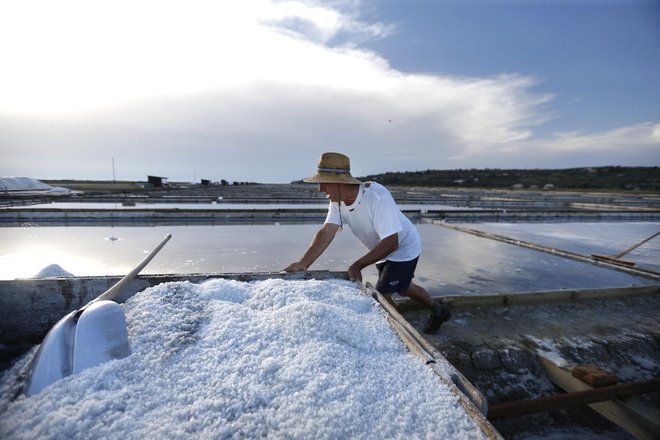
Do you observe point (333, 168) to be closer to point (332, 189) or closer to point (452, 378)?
point (332, 189)

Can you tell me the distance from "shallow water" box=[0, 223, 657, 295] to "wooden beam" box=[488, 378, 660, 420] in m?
1.17

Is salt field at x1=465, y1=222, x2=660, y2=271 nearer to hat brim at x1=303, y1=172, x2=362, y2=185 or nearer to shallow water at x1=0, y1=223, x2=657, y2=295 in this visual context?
shallow water at x1=0, y1=223, x2=657, y2=295

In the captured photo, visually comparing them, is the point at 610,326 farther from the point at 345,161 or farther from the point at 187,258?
the point at 187,258

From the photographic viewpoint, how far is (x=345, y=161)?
4.96ft

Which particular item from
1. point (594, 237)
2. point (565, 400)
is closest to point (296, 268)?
point (565, 400)

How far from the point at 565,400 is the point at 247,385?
1.17m

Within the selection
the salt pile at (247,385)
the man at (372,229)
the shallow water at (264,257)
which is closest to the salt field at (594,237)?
the shallow water at (264,257)

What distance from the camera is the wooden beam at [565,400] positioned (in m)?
1.12

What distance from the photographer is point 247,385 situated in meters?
0.81

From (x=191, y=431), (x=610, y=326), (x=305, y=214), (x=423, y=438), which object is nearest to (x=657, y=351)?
(x=610, y=326)

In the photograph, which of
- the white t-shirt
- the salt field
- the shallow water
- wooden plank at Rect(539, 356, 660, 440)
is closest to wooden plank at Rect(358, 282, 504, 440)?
the white t-shirt

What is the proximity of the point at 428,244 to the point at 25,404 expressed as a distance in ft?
12.6

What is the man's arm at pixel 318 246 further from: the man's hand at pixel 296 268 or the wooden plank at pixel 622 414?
the wooden plank at pixel 622 414

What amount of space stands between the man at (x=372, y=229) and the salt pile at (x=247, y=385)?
42cm
